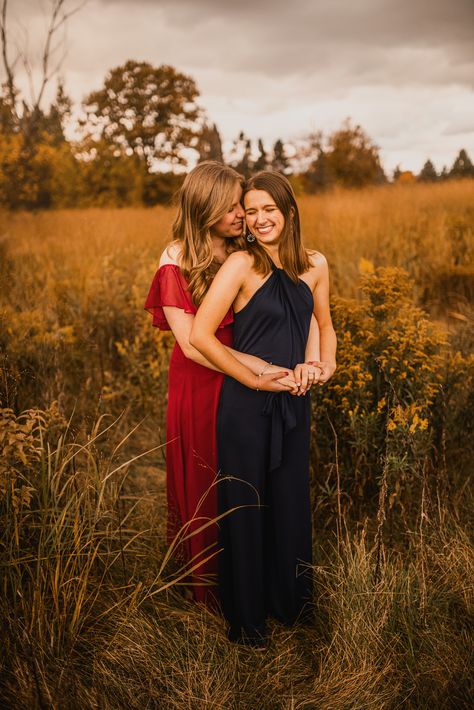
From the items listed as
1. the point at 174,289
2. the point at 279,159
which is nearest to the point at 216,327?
the point at 174,289

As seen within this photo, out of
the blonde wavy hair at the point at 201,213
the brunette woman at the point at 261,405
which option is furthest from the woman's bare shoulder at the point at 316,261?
the blonde wavy hair at the point at 201,213

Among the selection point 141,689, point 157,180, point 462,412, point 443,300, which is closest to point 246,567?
point 141,689

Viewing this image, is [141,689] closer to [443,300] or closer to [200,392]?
[200,392]

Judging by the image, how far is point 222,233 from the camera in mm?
2457

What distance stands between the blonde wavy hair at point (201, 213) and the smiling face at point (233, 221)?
0.07 ft

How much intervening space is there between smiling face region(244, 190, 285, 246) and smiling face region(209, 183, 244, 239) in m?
0.08

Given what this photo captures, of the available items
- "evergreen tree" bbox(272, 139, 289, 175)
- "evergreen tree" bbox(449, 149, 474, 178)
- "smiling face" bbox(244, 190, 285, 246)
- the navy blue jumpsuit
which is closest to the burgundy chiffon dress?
the navy blue jumpsuit

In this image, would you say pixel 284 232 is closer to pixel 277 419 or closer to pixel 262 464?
pixel 277 419

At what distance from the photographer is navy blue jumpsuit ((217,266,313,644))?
227 centimetres

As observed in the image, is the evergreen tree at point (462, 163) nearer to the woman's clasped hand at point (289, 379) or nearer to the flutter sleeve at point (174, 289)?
the flutter sleeve at point (174, 289)

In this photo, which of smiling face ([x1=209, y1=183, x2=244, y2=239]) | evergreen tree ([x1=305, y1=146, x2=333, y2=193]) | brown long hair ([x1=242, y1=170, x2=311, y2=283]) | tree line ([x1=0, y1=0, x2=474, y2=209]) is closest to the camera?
brown long hair ([x1=242, y1=170, x2=311, y2=283])

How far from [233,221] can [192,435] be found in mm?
973

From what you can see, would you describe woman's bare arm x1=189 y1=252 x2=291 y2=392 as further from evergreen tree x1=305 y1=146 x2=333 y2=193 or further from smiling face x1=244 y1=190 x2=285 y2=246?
evergreen tree x1=305 y1=146 x2=333 y2=193

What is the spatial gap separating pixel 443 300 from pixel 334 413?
399 cm
